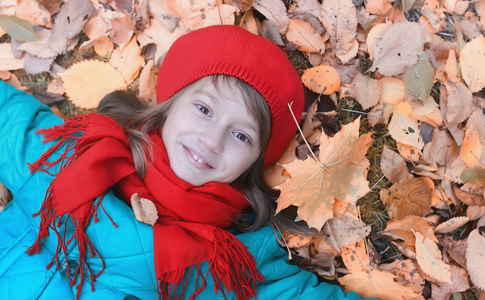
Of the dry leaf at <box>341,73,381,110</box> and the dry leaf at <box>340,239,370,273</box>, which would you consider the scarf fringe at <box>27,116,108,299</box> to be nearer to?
the dry leaf at <box>340,239,370,273</box>

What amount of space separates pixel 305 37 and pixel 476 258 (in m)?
1.36

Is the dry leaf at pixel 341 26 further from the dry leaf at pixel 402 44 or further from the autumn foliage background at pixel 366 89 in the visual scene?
the dry leaf at pixel 402 44

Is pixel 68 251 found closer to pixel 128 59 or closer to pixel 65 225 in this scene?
pixel 65 225

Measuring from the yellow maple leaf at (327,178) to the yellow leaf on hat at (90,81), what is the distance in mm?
1060

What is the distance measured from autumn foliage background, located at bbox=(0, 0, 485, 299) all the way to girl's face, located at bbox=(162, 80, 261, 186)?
15.8 inches

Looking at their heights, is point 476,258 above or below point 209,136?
below

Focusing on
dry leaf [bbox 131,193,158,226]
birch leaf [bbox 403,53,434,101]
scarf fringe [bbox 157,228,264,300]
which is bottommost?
scarf fringe [bbox 157,228,264,300]

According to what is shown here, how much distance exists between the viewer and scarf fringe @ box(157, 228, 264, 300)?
161cm

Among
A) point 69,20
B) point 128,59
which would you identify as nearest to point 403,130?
point 128,59

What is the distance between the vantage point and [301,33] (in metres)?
2.07

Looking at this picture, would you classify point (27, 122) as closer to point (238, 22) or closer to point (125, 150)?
point (125, 150)

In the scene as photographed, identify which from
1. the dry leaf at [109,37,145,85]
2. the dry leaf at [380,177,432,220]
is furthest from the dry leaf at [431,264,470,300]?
the dry leaf at [109,37,145,85]

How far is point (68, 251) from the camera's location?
1625mm

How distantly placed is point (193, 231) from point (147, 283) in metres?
0.27
